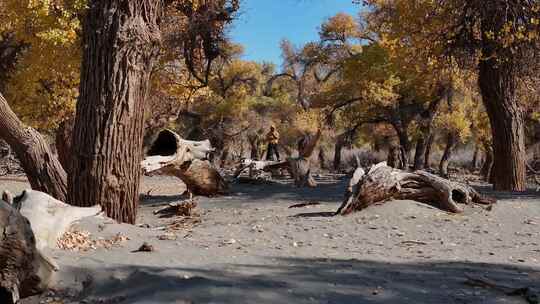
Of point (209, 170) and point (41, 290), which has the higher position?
point (209, 170)

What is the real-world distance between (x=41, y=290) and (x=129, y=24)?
3507 millimetres

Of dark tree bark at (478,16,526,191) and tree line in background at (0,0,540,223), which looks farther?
dark tree bark at (478,16,526,191)

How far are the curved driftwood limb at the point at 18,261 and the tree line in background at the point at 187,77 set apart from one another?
2584mm

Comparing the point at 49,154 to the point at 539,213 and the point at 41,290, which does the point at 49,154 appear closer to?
the point at 41,290

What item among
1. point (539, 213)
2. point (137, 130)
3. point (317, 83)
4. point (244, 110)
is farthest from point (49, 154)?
point (317, 83)

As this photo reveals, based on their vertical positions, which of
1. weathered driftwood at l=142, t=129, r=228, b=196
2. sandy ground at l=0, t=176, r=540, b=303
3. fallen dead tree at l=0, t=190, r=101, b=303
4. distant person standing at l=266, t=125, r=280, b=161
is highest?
distant person standing at l=266, t=125, r=280, b=161

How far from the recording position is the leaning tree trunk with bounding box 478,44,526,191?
481 inches

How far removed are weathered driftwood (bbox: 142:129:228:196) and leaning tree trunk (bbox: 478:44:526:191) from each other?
6573mm

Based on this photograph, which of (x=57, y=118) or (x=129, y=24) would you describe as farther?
(x=57, y=118)

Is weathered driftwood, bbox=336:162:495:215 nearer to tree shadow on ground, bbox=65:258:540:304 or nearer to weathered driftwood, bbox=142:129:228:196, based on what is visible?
weathered driftwood, bbox=142:129:228:196

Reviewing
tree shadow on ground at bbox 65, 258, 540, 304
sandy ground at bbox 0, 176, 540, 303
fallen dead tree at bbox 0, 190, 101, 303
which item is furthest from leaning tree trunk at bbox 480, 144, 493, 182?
fallen dead tree at bbox 0, 190, 101, 303

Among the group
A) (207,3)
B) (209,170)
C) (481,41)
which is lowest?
(209,170)

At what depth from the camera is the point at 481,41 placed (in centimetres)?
1187

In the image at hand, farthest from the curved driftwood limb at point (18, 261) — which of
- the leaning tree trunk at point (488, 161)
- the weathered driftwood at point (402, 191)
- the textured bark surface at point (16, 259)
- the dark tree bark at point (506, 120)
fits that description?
the leaning tree trunk at point (488, 161)
